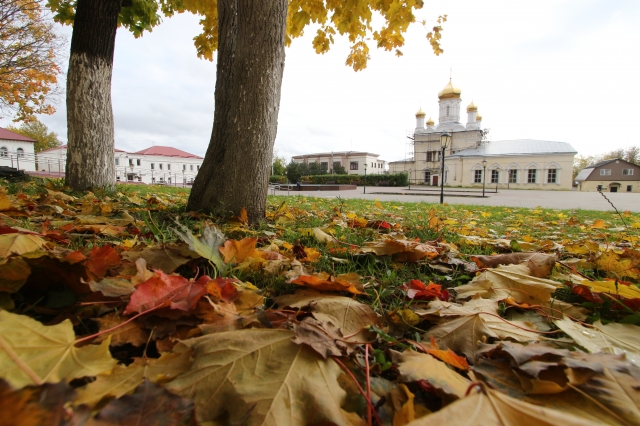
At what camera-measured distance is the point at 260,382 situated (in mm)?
548

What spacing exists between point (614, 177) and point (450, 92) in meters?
31.2

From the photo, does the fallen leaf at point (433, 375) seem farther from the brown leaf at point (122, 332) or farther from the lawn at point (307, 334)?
the brown leaf at point (122, 332)

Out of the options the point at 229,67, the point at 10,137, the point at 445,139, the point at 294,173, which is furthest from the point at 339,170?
the point at 229,67

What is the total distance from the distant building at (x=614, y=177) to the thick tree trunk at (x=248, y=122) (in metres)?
63.3

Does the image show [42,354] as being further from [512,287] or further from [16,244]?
[512,287]

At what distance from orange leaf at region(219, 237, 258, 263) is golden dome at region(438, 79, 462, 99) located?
53458 millimetres

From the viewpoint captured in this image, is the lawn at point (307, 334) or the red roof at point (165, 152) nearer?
the lawn at point (307, 334)

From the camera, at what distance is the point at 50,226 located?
1.79 m

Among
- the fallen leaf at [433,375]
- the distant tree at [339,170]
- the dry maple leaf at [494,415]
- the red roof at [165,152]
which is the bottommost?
the fallen leaf at [433,375]

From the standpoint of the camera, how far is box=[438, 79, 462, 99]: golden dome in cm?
4723

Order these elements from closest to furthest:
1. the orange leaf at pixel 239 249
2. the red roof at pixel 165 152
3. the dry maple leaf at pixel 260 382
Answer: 1. the dry maple leaf at pixel 260 382
2. the orange leaf at pixel 239 249
3. the red roof at pixel 165 152

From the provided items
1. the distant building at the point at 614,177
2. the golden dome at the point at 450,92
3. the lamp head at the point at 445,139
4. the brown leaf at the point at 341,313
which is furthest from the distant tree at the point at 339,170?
the brown leaf at the point at 341,313

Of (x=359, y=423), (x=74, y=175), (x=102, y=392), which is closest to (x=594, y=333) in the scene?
(x=359, y=423)

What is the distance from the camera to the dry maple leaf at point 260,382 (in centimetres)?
50
